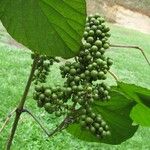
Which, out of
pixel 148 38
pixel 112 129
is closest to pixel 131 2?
pixel 148 38

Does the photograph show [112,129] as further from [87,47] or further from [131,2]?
[131,2]

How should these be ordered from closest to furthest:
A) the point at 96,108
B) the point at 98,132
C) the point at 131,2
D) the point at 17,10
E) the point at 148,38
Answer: the point at 17,10, the point at 98,132, the point at 96,108, the point at 148,38, the point at 131,2

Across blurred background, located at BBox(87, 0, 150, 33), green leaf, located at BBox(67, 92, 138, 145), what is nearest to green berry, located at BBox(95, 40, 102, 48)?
green leaf, located at BBox(67, 92, 138, 145)

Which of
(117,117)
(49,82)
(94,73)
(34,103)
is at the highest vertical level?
(94,73)

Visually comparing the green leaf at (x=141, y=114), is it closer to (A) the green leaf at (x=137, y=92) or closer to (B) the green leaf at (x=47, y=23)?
(A) the green leaf at (x=137, y=92)

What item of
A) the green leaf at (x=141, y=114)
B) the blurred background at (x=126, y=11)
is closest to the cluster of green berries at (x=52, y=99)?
the green leaf at (x=141, y=114)

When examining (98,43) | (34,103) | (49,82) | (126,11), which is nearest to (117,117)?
(98,43)

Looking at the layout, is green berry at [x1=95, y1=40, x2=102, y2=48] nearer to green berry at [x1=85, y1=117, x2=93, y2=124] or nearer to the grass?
green berry at [x1=85, y1=117, x2=93, y2=124]

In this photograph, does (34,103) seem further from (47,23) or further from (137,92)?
(47,23)

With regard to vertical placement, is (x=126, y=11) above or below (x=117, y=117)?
below
